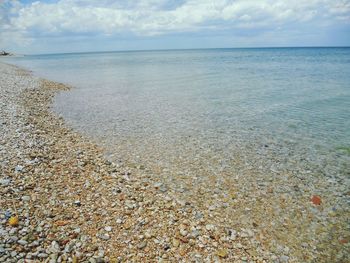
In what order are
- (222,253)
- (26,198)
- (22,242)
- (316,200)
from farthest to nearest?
(316,200) < (26,198) < (222,253) < (22,242)

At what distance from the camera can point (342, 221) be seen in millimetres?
6934

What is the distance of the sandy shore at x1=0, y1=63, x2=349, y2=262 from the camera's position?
5.40 meters

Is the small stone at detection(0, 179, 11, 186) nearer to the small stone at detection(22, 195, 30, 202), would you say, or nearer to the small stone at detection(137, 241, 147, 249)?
the small stone at detection(22, 195, 30, 202)

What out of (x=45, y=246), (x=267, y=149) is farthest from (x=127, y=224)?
(x=267, y=149)

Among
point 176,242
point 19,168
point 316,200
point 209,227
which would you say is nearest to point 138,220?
point 176,242

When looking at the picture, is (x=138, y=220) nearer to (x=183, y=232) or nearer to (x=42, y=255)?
(x=183, y=232)

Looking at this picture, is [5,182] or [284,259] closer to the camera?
[284,259]

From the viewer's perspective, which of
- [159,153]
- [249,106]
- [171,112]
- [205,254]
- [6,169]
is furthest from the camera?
[249,106]

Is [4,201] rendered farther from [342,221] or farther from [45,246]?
[342,221]

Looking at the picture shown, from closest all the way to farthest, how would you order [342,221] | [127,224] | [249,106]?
[127,224] < [342,221] < [249,106]

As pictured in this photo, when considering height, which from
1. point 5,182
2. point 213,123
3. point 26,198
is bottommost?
point 213,123

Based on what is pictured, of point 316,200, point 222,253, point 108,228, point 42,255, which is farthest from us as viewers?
point 316,200

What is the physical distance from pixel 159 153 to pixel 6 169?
5.77 meters

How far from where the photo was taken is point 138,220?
6.43m
